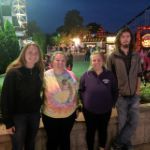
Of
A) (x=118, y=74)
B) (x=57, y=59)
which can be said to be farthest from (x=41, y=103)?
(x=118, y=74)

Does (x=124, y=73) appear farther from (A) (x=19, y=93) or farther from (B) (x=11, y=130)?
(B) (x=11, y=130)

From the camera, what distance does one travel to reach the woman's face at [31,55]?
15.0 feet

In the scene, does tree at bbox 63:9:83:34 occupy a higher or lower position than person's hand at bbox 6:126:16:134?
higher

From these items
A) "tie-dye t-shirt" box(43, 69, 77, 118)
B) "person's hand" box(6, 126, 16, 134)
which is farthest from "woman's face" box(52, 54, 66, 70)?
"person's hand" box(6, 126, 16, 134)

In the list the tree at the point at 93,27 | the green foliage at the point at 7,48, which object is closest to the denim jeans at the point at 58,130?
the green foliage at the point at 7,48

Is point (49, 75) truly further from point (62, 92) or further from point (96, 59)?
point (96, 59)

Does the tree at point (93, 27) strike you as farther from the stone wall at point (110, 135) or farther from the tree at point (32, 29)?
the stone wall at point (110, 135)

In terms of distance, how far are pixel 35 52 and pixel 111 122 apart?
2.00 metres

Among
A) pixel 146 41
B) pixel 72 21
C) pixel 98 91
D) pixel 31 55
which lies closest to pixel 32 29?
pixel 146 41

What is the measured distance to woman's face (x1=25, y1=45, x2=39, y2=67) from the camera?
4559mm

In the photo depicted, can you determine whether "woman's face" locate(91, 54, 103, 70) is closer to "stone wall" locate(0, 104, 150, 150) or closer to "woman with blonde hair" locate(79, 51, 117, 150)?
"woman with blonde hair" locate(79, 51, 117, 150)

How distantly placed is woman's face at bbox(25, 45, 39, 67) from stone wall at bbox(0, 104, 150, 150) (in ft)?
3.49

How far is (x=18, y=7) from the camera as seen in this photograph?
66.2 m

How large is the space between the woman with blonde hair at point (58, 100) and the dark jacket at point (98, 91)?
27 centimetres
